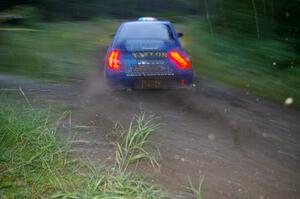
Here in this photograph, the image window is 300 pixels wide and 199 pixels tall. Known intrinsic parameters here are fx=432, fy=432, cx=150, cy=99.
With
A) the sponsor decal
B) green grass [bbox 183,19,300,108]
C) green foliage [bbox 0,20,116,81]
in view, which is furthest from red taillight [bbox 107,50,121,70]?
green grass [bbox 183,19,300,108]

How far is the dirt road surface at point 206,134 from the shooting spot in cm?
441

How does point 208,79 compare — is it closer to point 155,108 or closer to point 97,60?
point 155,108

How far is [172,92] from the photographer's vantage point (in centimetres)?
792

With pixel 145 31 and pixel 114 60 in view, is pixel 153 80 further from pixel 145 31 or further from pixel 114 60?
pixel 145 31

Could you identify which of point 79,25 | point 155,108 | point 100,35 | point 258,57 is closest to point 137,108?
point 155,108

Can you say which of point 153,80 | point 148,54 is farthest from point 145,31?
point 153,80

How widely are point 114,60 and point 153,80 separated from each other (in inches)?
33.1

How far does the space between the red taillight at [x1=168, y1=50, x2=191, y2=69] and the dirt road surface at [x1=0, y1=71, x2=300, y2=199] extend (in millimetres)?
572

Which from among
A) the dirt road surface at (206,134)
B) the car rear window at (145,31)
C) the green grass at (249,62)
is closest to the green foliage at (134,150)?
the dirt road surface at (206,134)

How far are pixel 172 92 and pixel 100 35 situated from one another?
22.8ft

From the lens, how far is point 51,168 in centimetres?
411

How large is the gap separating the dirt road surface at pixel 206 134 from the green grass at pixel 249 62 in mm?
656

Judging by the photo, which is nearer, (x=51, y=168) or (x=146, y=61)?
(x=51, y=168)

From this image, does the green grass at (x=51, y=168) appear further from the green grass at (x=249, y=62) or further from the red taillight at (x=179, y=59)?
the green grass at (x=249, y=62)
